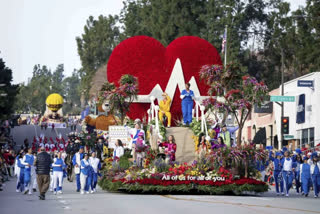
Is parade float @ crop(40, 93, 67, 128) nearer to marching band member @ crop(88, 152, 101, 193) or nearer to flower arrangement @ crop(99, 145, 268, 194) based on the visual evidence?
marching band member @ crop(88, 152, 101, 193)

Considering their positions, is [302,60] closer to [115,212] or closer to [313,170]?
[313,170]

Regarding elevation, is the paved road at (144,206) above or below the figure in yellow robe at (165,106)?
below

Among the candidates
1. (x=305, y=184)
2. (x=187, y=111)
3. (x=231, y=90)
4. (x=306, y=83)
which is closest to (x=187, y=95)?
(x=187, y=111)

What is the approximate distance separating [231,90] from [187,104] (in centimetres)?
245

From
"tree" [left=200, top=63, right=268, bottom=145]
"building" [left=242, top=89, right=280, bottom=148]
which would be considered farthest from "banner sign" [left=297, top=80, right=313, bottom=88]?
"tree" [left=200, top=63, right=268, bottom=145]

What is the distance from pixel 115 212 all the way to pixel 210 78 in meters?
17.0

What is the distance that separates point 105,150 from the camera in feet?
112

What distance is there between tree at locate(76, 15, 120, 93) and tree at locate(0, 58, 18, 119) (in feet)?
82.0

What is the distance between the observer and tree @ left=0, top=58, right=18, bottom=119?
65881 millimetres

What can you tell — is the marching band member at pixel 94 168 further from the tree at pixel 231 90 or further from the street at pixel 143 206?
the tree at pixel 231 90

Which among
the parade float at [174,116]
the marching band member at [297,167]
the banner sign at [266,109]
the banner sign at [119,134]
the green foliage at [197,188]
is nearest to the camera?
the green foliage at [197,188]

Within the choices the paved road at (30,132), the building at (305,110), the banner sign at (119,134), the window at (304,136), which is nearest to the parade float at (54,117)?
the paved road at (30,132)

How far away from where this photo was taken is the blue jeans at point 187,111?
32.8 meters

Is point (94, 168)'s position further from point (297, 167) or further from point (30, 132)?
point (30, 132)
